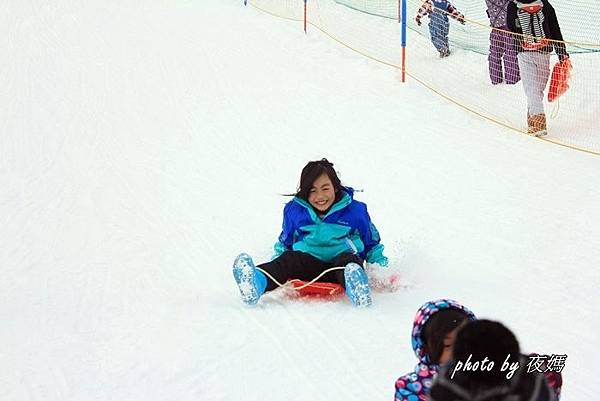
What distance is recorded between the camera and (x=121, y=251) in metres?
5.72

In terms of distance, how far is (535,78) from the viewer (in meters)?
7.81

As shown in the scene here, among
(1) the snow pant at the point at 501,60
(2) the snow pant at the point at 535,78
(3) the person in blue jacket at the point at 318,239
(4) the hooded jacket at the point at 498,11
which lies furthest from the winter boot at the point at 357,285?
(4) the hooded jacket at the point at 498,11

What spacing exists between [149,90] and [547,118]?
4473 millimetres

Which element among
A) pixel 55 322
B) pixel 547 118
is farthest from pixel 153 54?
pixel 55 322

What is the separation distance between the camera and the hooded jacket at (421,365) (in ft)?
7.97

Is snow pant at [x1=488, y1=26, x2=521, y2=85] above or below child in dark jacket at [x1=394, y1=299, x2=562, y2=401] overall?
below

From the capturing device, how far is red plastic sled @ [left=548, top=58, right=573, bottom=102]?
793 centimetres

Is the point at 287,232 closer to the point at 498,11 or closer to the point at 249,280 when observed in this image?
the point at 249,280

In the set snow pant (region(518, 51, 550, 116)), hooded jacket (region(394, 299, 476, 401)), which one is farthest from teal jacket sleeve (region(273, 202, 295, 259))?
snow pant (region(518, 51, 550, 116))

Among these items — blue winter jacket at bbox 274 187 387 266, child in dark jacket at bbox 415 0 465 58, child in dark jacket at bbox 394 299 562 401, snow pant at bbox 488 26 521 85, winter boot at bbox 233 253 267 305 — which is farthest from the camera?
child in dark jacket at bbox 415 0 465 58

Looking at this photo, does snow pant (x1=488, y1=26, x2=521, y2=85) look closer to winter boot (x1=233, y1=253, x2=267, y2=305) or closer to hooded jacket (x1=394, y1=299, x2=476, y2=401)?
winter boot (x1=233, y1=253, x2=267, y2=305)

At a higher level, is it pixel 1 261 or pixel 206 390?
pixel 206 390

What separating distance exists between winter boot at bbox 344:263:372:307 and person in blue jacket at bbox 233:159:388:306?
93 millimetres

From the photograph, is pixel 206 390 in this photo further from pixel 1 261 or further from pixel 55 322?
pixel 1 261
